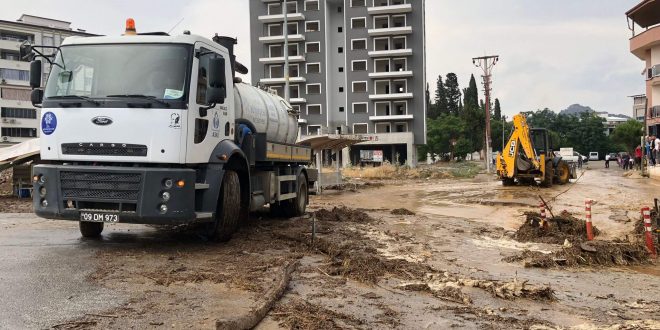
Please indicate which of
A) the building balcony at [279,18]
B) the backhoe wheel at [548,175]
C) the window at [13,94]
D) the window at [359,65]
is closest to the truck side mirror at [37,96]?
the backhoe wheel at [548,175]

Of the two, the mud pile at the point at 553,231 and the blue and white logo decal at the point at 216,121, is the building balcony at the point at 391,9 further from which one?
the blue and white logo decal at the point at 216,121

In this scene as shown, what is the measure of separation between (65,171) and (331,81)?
222 feet

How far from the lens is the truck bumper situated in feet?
25.0

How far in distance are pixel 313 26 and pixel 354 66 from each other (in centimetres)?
782

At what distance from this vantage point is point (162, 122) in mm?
7703

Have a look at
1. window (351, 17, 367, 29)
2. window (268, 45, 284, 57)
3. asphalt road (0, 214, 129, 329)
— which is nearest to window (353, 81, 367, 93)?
window (351, 17, 367, 29)

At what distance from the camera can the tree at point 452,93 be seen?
10912cm

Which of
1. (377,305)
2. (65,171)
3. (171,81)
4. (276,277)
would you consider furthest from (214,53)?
(377,305)

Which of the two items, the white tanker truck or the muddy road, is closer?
the muddy road

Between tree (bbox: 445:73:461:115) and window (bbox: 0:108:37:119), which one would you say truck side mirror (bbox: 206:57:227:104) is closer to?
window (bbox: 0:108:37:119)

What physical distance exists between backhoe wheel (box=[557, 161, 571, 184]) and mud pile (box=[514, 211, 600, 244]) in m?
17.4

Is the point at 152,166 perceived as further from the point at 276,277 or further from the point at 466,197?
the point at 466,197

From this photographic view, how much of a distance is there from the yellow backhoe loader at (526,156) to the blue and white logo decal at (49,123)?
68.9 feet

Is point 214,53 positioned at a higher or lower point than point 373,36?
lower
